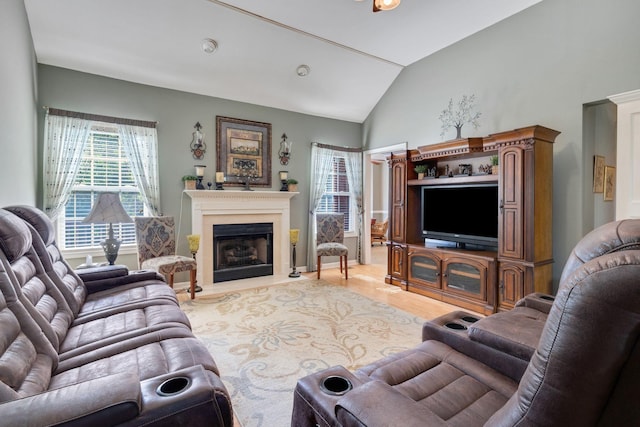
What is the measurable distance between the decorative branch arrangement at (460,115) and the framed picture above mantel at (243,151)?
2847 mm

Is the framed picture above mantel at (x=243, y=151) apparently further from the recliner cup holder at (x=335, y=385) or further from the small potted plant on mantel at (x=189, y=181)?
the recliner cup holder at (x=335, y=385)

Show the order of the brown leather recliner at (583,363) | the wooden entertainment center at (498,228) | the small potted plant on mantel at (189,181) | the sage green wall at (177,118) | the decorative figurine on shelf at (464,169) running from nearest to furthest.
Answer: the brown leather recliner at (583,363) → the wooden entertainment center at (498,228) → the sage green wall at (177,118) → the decorative figurine on shelf at (464,169) → the small potted plant on mantel at (189,181)

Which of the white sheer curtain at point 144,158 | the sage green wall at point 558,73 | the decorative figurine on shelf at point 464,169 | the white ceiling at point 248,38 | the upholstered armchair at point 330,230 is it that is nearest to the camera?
the sage green wall at point 558,73

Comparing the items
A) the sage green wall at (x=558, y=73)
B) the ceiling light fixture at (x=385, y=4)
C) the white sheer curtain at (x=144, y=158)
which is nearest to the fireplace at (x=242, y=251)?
the white sheer curtain at (x=144, y=158)

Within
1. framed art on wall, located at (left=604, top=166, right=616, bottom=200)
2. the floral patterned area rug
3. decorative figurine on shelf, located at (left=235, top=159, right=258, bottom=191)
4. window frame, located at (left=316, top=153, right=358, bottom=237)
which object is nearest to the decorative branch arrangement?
framed art on wall, located at (left=604, top=166, right=616, bottom=200)

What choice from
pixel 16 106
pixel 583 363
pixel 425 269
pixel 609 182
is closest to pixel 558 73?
pixel 609 182

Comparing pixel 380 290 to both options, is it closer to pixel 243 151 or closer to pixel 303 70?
pixel 243 151

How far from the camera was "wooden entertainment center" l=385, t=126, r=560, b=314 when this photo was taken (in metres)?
Result: 3.31

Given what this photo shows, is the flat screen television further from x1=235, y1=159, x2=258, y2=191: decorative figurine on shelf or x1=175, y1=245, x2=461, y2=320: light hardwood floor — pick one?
x1=235, y1=159, x2=258, y2=191: decorative figurine on shelf

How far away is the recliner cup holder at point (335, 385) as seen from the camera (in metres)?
1.14

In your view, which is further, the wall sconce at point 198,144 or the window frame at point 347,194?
the window frame at point 347,194

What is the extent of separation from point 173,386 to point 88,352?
78 cm

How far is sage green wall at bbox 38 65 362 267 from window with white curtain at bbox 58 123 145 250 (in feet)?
1.02

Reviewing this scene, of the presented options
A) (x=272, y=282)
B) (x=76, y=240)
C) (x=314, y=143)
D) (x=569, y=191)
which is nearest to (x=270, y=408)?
(x=272, y=282)
